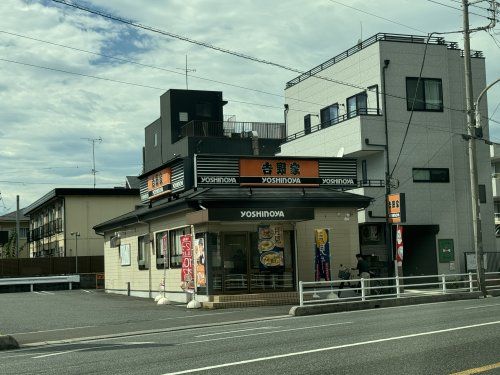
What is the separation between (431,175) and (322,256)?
11.6 meters

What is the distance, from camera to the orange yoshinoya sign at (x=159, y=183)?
2848 cm

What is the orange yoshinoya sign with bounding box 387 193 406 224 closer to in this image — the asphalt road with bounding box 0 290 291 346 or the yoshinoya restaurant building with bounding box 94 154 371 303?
the yoshinoya restaurant building with bounding box 94 154 371 303

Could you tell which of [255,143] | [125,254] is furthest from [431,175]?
[255,143]

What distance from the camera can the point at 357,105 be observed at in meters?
36.5

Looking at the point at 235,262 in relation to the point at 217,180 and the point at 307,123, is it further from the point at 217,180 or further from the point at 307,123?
the point at 307,123

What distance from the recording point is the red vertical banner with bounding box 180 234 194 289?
83.3 feet

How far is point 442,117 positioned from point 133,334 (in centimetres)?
2402

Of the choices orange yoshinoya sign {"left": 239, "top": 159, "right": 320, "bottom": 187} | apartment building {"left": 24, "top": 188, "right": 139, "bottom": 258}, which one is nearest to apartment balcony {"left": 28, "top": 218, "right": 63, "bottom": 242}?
apartment building {"left": 24, "top": 188, "right": 139, "bottom": 258}

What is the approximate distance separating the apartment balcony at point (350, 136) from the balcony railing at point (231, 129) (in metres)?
16.9

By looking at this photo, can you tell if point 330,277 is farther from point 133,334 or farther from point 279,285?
point 133,334

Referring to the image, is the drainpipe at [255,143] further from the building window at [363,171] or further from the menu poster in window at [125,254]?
the menu poster in window at [125,254]

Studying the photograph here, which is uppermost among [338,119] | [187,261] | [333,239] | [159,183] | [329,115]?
[329,115]

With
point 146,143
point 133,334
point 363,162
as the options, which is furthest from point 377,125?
point 146,143

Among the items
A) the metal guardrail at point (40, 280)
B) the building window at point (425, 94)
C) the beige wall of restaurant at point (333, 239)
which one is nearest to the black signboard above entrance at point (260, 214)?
the beige wall of restaurant at point (333, 239)
